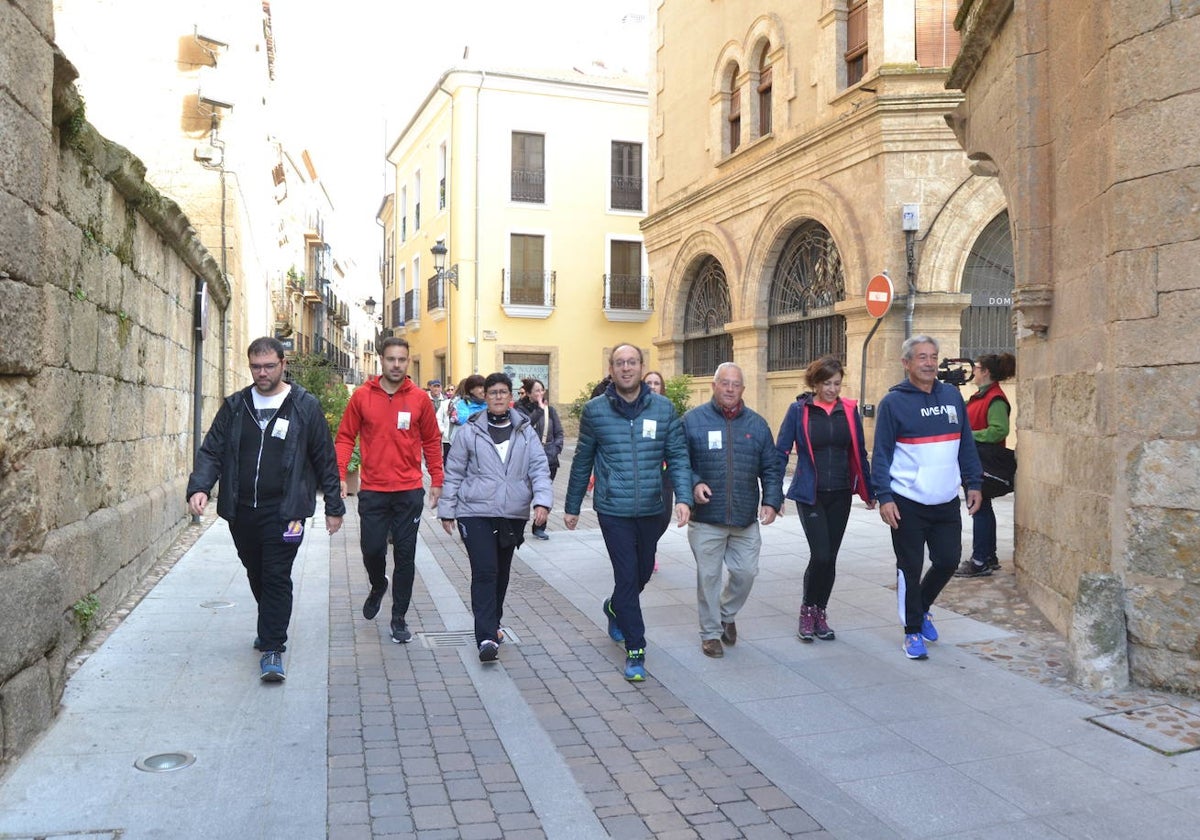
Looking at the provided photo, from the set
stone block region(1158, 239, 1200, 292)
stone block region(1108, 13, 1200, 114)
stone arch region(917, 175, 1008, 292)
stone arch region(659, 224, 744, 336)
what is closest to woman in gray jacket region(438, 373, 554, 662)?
stone block region(1158, 239, 1200, 292)

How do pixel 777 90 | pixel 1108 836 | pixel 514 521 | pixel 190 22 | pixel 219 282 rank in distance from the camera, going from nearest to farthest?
pixel 1108 836
pixel 514 521
pixel 219 282
pixel 190 22
pixel 777 90

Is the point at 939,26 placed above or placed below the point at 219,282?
above

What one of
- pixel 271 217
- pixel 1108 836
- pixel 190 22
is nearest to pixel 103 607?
pixel 1108 836

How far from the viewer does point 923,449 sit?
563 cm

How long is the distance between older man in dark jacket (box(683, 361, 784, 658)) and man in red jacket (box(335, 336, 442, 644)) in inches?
65.2

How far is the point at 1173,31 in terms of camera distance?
4.67 metres

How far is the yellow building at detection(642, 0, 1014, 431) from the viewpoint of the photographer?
14.2m

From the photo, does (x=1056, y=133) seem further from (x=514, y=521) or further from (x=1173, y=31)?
(x=514, y=521)

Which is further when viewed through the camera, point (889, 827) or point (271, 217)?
point (271, 217)

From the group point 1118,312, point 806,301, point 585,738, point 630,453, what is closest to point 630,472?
Answer: point 630,453

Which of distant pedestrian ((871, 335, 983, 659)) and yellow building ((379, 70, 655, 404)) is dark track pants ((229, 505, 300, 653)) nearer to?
distant pedestrian ((871, 335, 983, 659))

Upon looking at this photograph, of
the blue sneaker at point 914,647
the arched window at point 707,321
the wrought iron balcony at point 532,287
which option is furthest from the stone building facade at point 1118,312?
the wrought iron balcony at point 532,287

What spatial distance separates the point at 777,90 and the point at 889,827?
50.9 ft

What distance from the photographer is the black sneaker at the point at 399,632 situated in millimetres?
5945
